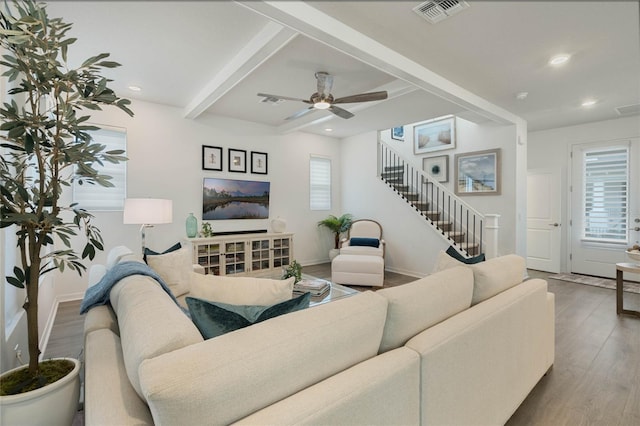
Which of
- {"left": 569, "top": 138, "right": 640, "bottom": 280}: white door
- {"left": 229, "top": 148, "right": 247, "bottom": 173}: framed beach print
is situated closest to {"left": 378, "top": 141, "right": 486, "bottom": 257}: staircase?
{"left": 569, "top": 138, "right": 640, "bottom": 280}: white door

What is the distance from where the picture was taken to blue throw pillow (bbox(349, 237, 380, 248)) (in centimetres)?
482

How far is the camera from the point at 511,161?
444cm

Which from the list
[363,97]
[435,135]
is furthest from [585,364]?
[435,135]

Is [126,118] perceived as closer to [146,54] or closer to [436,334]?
[146,54]

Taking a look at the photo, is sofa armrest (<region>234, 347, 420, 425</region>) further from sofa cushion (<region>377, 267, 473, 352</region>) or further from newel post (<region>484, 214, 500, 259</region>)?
newel post (<region>484, 214, 500, 259</region>)

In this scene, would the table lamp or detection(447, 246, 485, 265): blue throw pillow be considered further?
the table lamp

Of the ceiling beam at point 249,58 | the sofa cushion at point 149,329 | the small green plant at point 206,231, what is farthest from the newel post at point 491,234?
the sofa cushion at point 149,329

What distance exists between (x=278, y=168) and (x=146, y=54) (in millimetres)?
2956

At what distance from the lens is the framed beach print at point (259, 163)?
5.12 m

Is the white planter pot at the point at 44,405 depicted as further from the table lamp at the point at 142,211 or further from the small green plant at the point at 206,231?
the small green plant at the point at 206,231

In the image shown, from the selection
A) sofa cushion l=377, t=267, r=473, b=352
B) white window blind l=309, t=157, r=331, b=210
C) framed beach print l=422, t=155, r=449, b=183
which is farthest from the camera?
white window blind l=309, t=157, r=331, b=210

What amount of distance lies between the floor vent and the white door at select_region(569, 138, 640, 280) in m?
0.45

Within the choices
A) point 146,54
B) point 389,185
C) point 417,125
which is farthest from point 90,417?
point 417,125

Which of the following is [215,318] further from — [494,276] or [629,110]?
[629,110]
